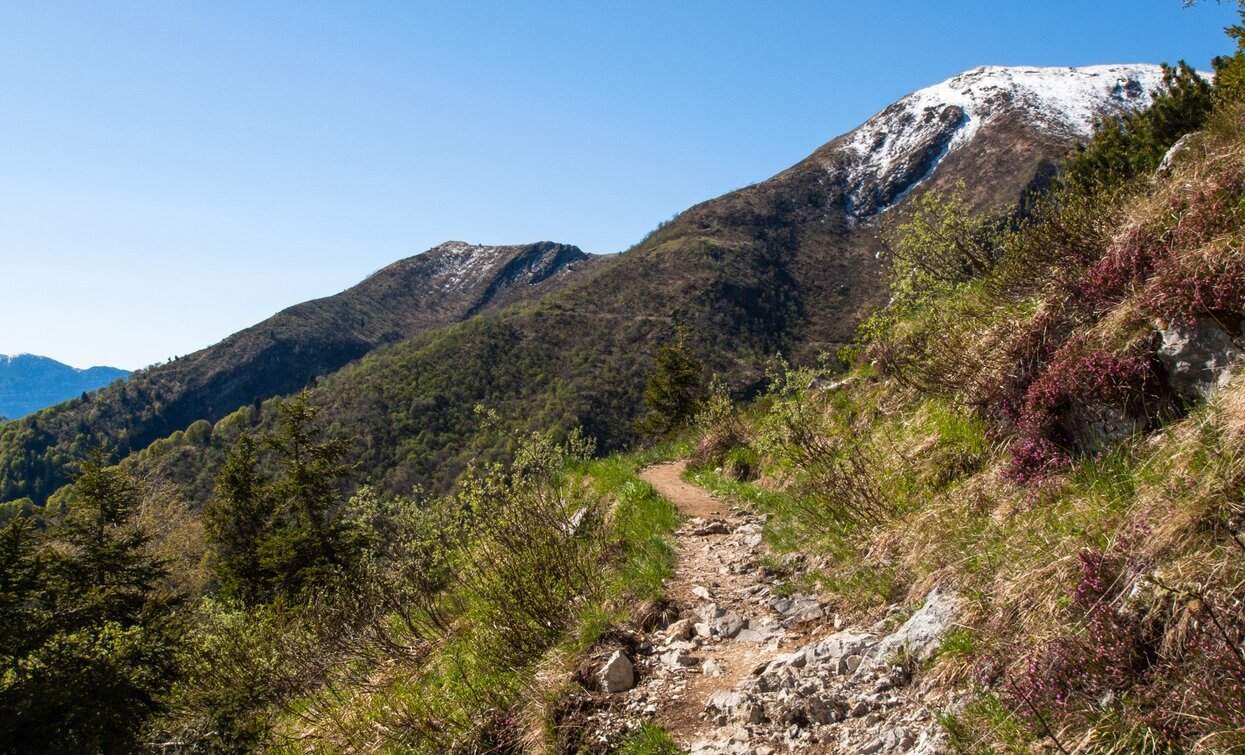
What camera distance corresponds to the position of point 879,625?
14.5 feet

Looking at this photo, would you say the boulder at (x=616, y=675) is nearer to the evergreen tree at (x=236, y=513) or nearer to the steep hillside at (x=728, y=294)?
the evergreen tree at (x=236, y=513)

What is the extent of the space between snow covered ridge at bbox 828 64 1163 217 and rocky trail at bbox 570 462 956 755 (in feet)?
446

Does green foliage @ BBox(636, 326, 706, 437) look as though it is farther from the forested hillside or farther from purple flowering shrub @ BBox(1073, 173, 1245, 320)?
purple flowering shrub @ BBox(1073, 173, 1245, 320)

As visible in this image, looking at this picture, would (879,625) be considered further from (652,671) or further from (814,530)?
(814,530)

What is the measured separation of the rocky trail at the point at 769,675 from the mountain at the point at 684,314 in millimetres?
71168

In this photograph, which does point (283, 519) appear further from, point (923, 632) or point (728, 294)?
point (728, 294)

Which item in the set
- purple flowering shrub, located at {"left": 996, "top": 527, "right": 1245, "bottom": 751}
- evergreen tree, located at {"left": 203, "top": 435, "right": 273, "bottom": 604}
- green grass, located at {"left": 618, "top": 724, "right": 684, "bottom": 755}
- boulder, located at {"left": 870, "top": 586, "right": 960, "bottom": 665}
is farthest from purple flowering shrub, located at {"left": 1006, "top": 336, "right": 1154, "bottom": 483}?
evergreen tree, located at {"left": 203, "top": 435, "right": 273, "bottom": 604}

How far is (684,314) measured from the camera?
102 meters

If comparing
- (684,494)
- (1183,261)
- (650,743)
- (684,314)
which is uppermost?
(684,314)

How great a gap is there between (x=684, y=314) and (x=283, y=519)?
83.3 m

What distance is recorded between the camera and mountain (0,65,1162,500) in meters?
93.6

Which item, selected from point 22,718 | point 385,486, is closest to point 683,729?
point 22,718

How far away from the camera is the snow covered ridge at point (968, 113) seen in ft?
417

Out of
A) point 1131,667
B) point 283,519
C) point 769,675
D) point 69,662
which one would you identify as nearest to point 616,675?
point 769,675
